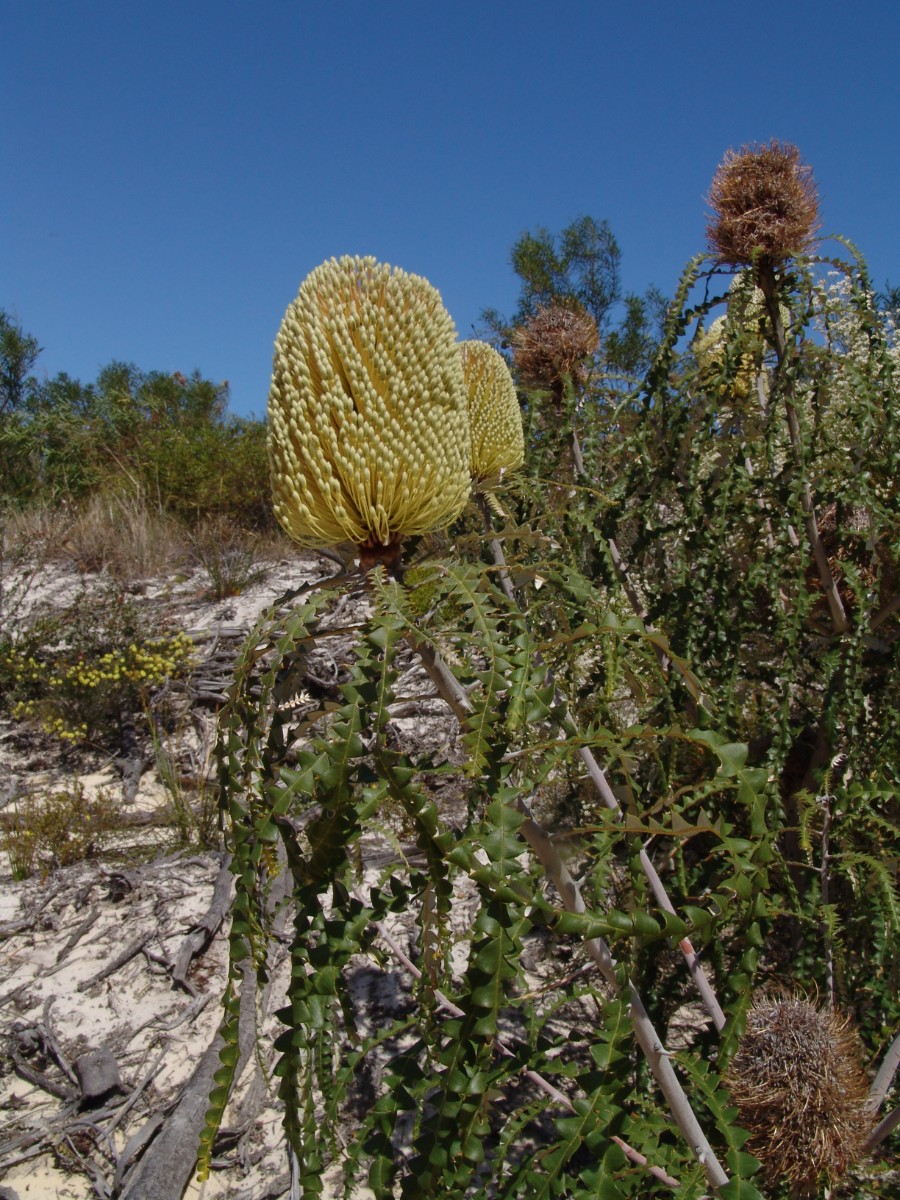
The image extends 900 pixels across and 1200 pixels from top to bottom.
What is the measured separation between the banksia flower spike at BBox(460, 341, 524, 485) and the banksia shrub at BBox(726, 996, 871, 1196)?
1639 millimetres

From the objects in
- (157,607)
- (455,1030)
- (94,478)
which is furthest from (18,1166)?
(94,478)

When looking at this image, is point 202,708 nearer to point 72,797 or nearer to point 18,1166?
point 72,797

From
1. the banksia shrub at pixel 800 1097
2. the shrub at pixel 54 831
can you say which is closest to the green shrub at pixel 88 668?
the shrub at pixel 54 831

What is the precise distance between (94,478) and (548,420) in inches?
349

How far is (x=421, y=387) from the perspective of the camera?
136 cm

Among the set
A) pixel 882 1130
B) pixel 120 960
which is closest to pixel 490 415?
pixel 882 1130

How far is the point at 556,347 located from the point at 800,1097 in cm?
252

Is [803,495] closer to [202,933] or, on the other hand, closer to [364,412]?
[364,412]

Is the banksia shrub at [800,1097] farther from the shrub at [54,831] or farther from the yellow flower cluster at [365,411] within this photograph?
the shrub at [54,831]

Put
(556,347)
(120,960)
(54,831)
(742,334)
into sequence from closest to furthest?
(742,334)
(556,347)
(120,960)
(54,831)

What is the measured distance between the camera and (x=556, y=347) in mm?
3086

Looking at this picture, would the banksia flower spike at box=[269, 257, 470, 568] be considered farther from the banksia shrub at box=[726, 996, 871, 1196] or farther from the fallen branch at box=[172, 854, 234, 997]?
the fallen branch at box=[172, 854, 234, 997]

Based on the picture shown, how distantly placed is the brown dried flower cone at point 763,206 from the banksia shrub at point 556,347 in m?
0.77

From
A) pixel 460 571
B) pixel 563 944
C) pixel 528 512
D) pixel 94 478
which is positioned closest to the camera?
pixel 460 571
